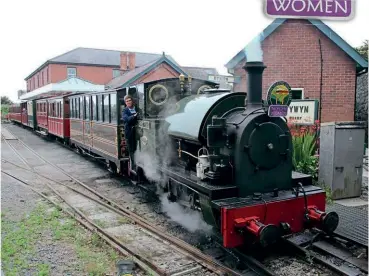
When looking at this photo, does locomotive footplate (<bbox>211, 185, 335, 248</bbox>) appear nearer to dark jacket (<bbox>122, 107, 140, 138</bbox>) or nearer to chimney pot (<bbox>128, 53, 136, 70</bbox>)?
dark jacket (<bbox>122, 107, 140, 138</bbox>)

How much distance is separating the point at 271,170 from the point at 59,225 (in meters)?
3.43

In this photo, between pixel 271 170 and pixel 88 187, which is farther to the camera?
pixel 88 187

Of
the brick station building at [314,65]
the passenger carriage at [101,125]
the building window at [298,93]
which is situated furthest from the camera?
the building window at [298,93]

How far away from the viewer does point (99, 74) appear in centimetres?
2922

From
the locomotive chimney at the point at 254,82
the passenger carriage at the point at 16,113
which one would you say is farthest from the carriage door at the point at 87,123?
the passenger carriage at the point at 16,113

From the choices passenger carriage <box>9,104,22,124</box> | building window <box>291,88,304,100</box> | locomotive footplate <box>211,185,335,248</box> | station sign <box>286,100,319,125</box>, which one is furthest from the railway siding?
passenger carriage <box>9,104,22,124</box>

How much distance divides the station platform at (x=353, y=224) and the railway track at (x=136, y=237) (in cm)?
161

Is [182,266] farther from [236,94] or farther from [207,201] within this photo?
[236,94]

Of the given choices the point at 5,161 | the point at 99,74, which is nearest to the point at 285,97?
the point at 5,161

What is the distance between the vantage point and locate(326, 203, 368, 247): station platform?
4641mm

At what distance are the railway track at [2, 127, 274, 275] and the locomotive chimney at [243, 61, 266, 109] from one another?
6.29 ft

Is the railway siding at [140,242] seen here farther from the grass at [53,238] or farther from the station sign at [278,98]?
the station sign at [278,98]

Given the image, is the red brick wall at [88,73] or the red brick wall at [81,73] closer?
the red brick wall at [88,73]

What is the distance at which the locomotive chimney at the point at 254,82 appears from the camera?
4.16 metres
